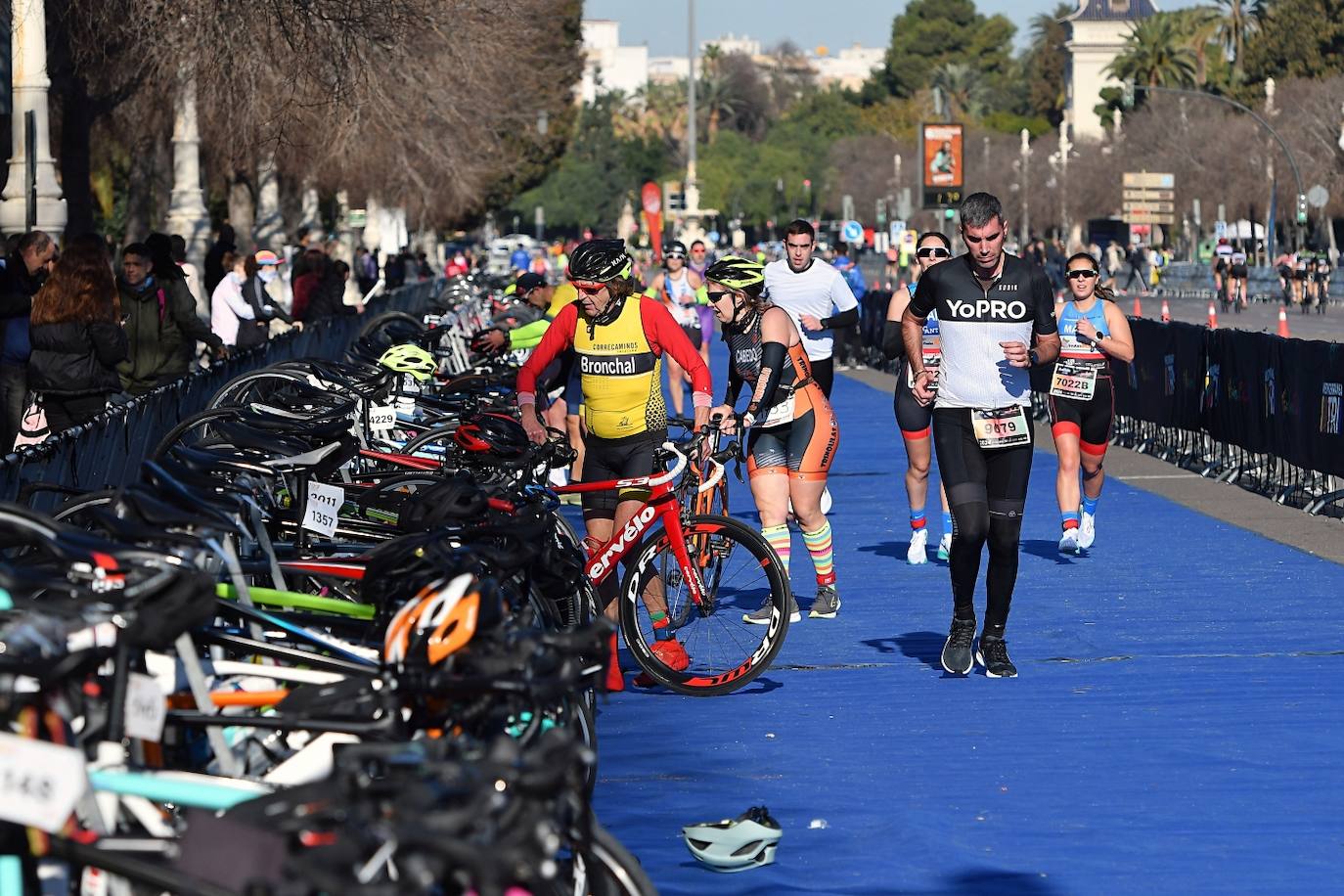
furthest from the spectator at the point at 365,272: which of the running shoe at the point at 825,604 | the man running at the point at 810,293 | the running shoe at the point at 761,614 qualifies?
the running shoe at the point at 761,614

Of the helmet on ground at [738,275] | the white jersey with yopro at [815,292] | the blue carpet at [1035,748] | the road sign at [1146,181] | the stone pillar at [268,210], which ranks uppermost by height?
the road sign at [1146,181]

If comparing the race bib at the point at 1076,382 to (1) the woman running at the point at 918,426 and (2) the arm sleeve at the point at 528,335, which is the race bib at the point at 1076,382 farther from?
(2) the arm sleeve at the point at 528,335

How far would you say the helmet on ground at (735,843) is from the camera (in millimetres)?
6816

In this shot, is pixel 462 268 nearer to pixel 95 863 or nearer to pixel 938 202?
pixel 938 202

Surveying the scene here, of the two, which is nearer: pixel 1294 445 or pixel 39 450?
pixel 39 450

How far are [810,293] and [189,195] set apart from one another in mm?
15901

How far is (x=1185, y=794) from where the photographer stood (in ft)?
25.3

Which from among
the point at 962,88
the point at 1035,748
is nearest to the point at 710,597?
the point at 1035,748

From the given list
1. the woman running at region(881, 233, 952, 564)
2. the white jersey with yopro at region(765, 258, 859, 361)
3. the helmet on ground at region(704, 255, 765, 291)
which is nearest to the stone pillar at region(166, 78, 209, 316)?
the white jersey with yopro at region(765, 258, 859, 361)

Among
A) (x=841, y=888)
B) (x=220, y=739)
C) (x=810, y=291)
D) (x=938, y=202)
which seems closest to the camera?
(x=220, y=739)

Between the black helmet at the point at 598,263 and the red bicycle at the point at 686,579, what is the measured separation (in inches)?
35.1

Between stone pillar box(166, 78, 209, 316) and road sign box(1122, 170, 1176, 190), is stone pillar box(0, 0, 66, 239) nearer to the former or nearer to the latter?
stone pillar box(166, 78, 209, 316)

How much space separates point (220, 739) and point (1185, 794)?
12.6 ft

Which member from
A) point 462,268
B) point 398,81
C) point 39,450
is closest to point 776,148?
point 462,268
